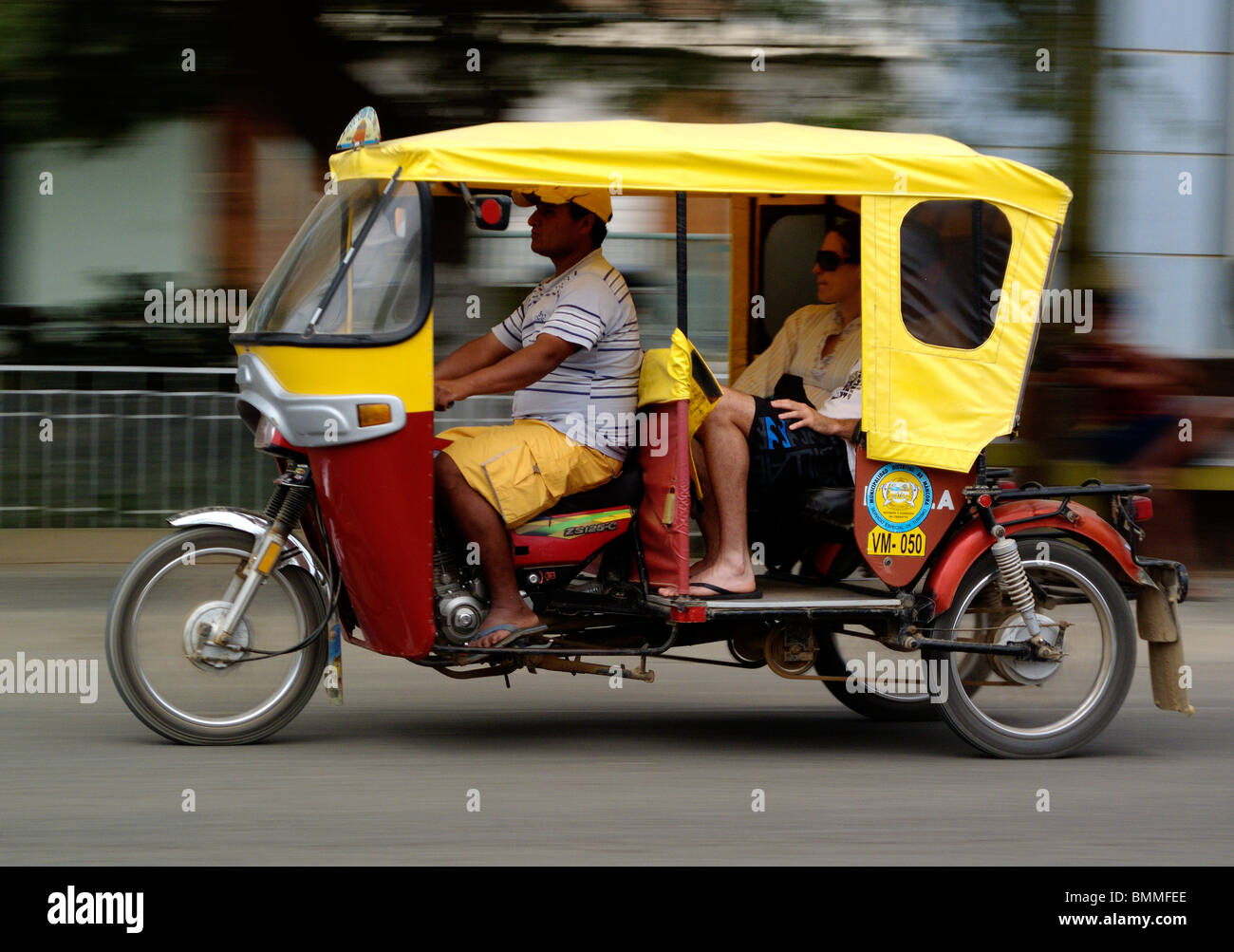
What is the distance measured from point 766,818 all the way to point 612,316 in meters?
1.78

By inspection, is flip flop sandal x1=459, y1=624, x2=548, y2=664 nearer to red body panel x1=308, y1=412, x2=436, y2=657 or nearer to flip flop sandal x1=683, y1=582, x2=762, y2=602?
red body panel x1=308, y1=412, x2=436, y2=657

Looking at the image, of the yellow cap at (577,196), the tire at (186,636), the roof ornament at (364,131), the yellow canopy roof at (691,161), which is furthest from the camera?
the yellow cap at (577,196)

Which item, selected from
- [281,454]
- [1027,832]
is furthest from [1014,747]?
[281,454]

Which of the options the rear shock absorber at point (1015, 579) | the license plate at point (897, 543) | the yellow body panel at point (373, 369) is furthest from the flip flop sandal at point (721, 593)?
the yellow body panel at point (373, 369)

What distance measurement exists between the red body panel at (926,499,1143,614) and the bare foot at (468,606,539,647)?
139 centimetres

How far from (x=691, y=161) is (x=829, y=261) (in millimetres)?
1134

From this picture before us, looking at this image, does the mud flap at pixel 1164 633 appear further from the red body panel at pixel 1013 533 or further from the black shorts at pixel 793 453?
the black shorts at pixel 793 453

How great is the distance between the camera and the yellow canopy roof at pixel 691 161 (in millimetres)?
5078

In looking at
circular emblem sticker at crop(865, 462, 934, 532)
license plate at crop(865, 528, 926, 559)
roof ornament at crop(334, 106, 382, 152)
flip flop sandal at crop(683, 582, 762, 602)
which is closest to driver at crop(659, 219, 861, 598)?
flip flop sandal at crop(683, 582, 762, 602)

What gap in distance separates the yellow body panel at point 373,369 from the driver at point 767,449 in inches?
41.1

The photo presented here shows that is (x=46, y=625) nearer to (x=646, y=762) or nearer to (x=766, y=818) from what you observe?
(x=646, y=762)

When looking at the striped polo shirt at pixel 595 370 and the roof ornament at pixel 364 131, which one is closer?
the roof ornament at pixel 364 131

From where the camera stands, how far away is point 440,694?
664cm

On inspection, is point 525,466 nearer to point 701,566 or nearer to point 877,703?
point 701,566
